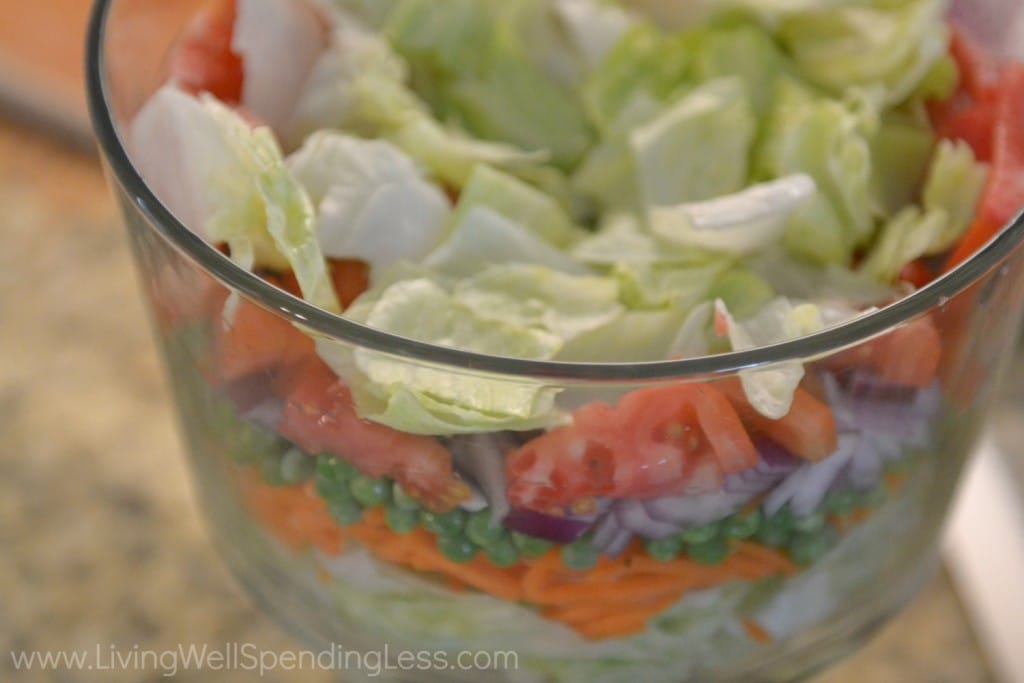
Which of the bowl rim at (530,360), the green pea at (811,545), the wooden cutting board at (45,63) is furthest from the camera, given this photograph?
the wooden cutting board at (45,63)

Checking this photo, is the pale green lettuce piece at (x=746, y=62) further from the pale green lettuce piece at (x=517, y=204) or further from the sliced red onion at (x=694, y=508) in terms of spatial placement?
the sliced red onion at (x=694, y=508)

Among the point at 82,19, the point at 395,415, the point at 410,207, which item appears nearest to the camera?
the point at 395,415

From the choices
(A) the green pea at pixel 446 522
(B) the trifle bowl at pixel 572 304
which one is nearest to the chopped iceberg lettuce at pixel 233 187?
(B) the trifle bowl at pixel 572 304

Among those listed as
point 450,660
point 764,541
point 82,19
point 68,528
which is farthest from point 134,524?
point 82,19

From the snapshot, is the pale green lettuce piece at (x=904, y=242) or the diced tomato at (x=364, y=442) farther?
the pale green lettuce piece at (x=904, y=242)

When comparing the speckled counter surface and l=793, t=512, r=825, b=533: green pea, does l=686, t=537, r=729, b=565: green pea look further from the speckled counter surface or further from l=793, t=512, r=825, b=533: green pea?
the speckled counter surface

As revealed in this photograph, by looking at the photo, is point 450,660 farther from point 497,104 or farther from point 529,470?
point 497,104
